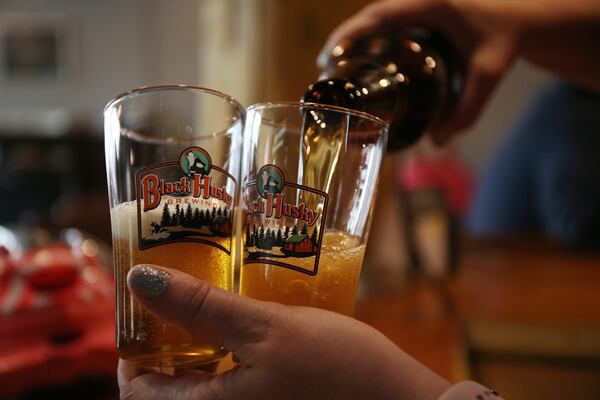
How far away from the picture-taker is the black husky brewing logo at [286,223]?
0.51 m

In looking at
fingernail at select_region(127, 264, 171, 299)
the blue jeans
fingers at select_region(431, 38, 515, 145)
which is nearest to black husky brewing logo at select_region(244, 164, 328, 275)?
fingernail at select_region(127, 264, 171, 299)

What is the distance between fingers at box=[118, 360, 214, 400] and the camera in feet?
1.54

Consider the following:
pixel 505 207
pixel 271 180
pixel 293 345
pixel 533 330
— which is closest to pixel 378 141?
pixel 271 180

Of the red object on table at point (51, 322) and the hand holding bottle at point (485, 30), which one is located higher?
the hand holding bottle at point (485, 30)

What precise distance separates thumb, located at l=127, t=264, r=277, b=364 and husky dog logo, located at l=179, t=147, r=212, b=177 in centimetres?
10

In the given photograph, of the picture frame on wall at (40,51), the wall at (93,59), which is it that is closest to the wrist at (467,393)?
the wall at (93,59)

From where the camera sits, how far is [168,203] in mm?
508

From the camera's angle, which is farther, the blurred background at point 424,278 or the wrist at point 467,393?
the blurred background at point 424,278

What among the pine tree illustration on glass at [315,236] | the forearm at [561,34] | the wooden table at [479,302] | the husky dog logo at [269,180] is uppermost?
the forearm at [561,34]

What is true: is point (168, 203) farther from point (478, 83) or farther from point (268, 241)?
point (478, 83)

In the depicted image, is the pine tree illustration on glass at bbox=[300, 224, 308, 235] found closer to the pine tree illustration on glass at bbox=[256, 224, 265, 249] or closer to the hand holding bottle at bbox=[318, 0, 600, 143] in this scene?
the pine tree illustration on glass at bbox=[256, 224, 265, 249]

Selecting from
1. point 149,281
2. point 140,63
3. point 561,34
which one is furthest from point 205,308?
point 140,63

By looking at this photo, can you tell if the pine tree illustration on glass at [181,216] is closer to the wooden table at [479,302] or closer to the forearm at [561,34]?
the wooden table at [479,302]

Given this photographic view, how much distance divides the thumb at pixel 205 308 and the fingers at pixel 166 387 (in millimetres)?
48
